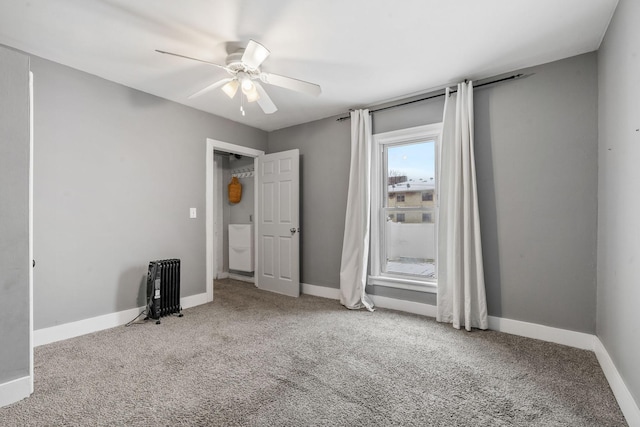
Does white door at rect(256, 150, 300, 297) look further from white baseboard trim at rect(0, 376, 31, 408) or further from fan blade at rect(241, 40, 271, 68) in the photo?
white baseboard trim at rect(0, 376, 31, 408)

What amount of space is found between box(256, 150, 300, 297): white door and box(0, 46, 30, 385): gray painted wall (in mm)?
2833

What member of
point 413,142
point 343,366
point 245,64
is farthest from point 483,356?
point 245,64

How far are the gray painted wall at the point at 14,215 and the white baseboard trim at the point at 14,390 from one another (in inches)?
1.1

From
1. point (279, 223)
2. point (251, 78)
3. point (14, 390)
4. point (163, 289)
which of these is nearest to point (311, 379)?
point (14, 390)

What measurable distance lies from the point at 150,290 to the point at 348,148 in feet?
9.57

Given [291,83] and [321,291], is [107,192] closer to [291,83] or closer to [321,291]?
[291,83]

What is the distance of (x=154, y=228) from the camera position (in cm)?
347

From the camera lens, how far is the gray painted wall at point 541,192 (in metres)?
2.55

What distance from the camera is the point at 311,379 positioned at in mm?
2074

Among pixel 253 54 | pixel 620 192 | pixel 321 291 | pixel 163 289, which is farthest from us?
pixel 321 291

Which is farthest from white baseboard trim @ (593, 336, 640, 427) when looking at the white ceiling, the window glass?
the white ceiling

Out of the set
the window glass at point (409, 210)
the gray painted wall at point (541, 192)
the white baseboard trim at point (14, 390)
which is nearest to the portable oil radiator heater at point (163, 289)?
the white baseboard trim at point (14, 390)

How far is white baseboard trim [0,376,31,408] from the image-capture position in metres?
1.78

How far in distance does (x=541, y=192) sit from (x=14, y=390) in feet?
13.8
